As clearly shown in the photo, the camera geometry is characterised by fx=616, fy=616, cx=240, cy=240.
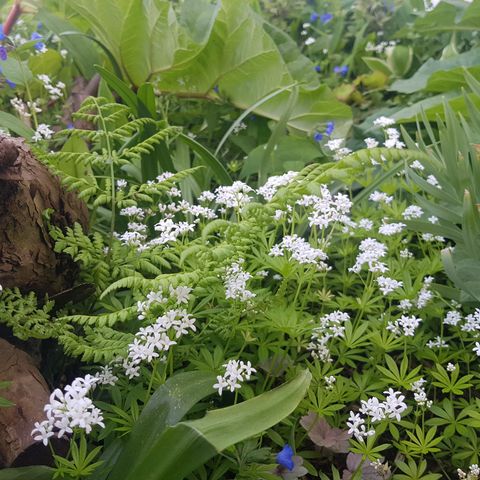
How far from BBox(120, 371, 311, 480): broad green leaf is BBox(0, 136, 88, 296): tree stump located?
54 centimetres

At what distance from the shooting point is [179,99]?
295 cm

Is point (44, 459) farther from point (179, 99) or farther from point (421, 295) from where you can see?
point (179, 99)

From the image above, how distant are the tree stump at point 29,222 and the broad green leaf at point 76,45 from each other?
1177mm

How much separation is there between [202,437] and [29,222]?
693 millimetres

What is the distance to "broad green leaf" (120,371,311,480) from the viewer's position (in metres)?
1.17

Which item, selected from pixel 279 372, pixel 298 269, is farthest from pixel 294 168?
pixel 279 372

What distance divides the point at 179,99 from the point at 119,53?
416mm

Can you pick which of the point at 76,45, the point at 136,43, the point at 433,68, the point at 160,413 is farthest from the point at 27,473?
the point at 433,68

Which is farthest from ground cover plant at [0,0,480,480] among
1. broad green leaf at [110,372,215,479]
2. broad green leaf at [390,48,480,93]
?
broad green leaf at [390,48,480,93]

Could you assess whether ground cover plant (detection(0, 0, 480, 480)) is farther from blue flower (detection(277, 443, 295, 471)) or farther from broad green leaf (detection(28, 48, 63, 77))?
broad green leaf (detection(28, 48, 63, 77))

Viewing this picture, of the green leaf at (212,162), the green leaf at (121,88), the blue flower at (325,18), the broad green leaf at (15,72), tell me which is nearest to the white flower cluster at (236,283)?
the green leaf at (212,162)

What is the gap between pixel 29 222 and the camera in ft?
4.92

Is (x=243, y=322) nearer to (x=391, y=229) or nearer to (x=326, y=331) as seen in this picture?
(x=326, y=331)

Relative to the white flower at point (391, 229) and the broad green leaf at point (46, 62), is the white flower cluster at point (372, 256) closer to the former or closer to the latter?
the white flower at point (391, 229)
